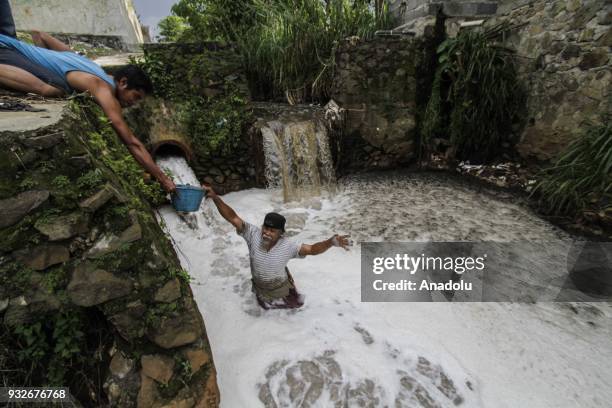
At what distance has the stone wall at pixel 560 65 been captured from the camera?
149 inches

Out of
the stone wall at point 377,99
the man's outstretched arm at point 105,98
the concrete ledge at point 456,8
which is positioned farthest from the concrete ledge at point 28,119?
the concrete ledge at point 456,8

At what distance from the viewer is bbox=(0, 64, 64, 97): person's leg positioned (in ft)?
7.24

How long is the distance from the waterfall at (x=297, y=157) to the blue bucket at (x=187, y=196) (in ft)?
8.10

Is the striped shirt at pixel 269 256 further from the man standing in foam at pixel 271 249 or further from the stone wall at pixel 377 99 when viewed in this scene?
the stone wall at pixel 377 99

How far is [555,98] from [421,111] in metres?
1.87

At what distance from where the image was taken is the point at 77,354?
1491 millimetres

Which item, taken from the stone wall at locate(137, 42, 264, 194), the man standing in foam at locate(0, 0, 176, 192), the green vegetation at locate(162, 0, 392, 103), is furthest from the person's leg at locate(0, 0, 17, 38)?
the green vegetation at locate(162, 0, 392, 103)

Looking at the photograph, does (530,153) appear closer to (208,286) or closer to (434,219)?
(434,219)

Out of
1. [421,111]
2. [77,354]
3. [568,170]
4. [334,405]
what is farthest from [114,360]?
[421,111]

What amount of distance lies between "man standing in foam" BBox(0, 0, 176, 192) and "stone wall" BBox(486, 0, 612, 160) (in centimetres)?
508

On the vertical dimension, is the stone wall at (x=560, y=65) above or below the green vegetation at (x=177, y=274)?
above

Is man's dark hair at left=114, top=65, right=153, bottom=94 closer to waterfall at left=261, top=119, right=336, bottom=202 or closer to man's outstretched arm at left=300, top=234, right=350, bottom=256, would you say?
man's outstretched arm at left=300, top=234, right=350, bottom=256

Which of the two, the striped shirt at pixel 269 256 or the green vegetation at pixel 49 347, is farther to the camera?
the striped shirt at pixel 269 256

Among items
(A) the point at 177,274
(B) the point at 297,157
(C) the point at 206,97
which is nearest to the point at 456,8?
(B) the point at 297,157
